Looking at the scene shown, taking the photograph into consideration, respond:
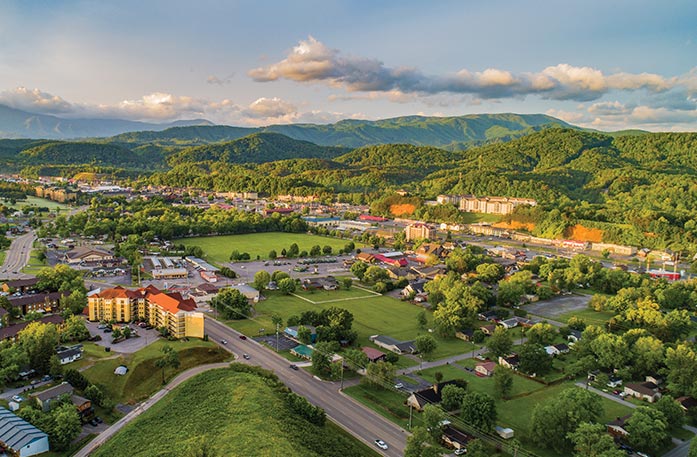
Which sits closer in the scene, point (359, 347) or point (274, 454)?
point (274, 454)

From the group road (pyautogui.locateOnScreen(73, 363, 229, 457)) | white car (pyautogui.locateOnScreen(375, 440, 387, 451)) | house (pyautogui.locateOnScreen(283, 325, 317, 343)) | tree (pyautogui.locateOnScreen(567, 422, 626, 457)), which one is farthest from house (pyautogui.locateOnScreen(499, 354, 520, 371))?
road (pyautogui.locateOnScreen(73, 363, 229, 457))

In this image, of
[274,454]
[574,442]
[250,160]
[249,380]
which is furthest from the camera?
[250,160]

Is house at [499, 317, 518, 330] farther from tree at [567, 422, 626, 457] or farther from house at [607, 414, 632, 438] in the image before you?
tree at [567, 422, 626, 457]

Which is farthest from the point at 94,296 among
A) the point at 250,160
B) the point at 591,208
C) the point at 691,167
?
the point at 250,160

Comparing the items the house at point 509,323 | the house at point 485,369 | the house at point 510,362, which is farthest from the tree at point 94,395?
the house at point 509,323

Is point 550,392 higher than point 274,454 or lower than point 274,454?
lower

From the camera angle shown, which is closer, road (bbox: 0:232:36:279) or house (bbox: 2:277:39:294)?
house (bbox: 2:277:39:294)

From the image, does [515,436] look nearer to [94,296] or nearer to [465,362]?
[465,362]
